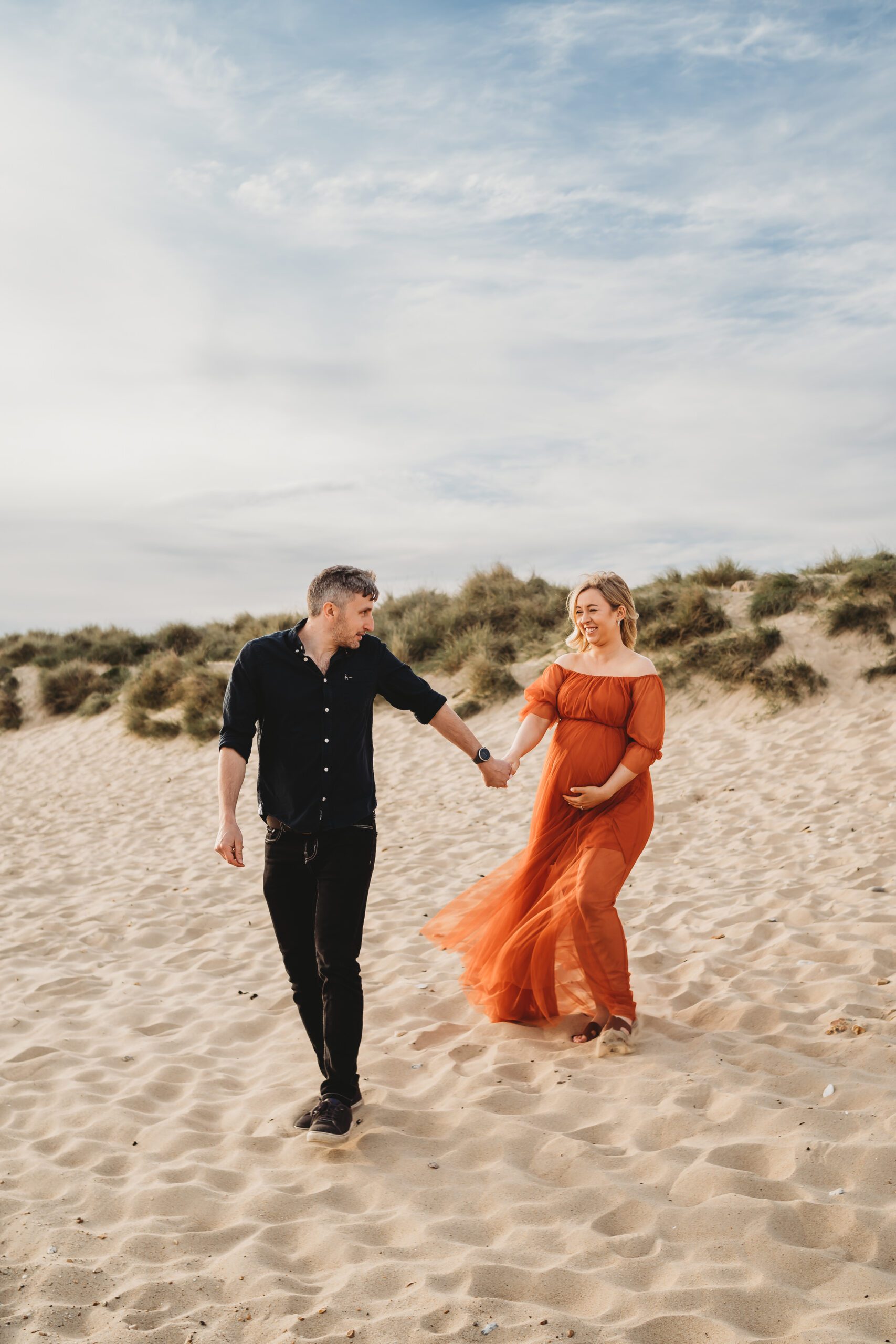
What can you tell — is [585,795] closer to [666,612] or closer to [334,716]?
[334,716]

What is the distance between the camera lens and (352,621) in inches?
152

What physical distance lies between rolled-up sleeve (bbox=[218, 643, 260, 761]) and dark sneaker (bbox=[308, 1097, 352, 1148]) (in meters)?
1.42

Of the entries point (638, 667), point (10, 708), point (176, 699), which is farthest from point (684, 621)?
point (10, 708)

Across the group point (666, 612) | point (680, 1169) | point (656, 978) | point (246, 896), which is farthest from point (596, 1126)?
point (666, 612)

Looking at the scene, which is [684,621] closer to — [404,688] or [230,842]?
[404,688]

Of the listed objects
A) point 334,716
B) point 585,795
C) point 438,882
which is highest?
point 334,716

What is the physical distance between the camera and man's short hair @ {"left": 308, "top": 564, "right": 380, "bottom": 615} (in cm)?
386

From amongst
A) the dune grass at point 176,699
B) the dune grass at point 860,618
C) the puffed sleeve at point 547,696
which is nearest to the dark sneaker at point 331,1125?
the puffed sleeve at point 547,696

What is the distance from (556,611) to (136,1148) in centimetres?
1481

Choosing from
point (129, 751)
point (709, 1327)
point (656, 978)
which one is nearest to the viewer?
point (709, 1327)

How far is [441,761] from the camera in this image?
1397 cm

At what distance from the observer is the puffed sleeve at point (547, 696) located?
492 centimetres

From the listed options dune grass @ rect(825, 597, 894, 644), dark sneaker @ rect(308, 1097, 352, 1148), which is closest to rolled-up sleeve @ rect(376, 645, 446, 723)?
dark sneaker @ rect(308, 1097, 352, 1148)

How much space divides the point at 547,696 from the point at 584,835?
2.26 ft
